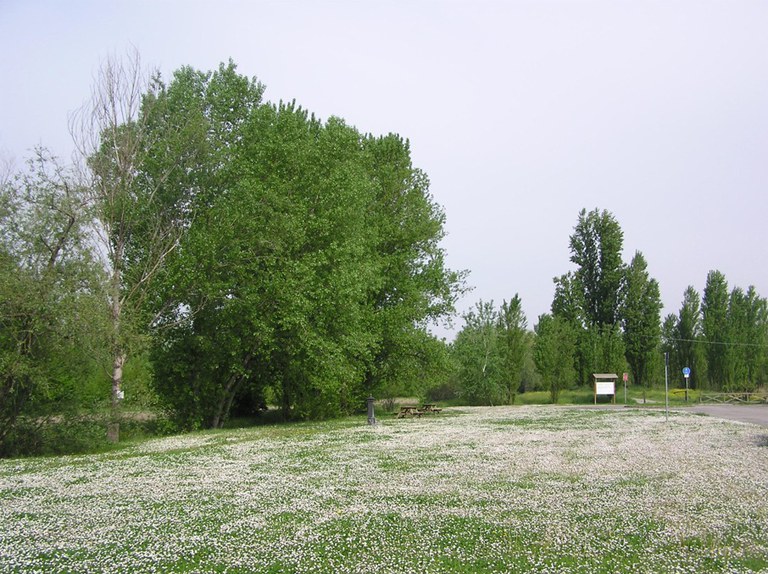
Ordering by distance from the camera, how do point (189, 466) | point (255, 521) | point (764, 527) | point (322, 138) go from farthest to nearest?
point (322, 138) → point (189, 466) → point (255, 521) → point (764, 527)

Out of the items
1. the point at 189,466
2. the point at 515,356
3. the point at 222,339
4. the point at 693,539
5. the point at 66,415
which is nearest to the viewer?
the point at 693,539

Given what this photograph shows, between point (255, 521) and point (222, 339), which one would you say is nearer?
point (255, 521)

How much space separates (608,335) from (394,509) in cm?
5583

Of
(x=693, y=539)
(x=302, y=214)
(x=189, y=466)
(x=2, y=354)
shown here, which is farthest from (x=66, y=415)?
(x=693, y=539)

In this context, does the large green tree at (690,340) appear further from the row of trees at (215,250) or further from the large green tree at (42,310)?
the large green tree at (42,310)

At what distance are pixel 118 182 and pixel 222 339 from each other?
8.48m

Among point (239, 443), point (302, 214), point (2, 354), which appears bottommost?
point (239, 443)

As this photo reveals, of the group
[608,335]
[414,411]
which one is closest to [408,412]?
[414,411]

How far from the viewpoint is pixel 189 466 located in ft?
54.6

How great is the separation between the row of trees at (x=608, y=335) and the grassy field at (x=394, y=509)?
35.4 m

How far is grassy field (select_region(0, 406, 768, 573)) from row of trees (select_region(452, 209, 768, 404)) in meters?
35.4

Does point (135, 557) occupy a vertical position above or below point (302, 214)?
below

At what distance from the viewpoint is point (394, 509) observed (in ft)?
36.8

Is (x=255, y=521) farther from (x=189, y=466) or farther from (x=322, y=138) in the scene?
(x=322, y=138)
